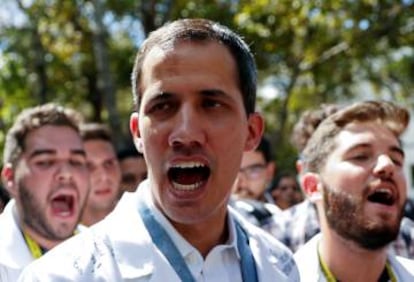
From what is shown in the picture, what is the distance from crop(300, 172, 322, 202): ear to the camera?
3.76m

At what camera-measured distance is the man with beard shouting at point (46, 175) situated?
4.29 m

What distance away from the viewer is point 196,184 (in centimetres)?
238

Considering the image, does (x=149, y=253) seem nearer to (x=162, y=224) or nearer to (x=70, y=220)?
(x=162, y=224)

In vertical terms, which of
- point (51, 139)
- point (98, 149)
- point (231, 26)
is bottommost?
point (98, 149)

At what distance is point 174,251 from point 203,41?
62 centimetres

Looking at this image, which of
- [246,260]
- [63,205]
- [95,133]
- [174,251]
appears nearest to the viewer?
[174,251]


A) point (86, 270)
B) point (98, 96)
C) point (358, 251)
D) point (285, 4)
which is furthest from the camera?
point (98, 96)

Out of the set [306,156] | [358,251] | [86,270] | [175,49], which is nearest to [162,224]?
[86,270]

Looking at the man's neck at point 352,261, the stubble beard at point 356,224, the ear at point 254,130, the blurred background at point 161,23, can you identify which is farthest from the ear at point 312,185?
the blurred background at point 161,23

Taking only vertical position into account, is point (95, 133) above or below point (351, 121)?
above

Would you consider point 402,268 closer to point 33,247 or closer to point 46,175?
point 33,247

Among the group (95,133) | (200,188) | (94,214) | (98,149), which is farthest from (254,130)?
(95,133)

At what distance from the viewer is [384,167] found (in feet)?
11.6

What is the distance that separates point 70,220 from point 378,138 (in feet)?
6.12
